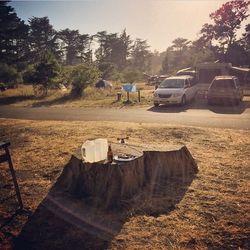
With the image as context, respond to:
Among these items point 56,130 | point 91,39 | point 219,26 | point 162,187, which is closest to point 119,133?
point 56,130

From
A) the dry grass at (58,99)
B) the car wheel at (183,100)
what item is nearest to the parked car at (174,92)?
the car wheel at (183,100)

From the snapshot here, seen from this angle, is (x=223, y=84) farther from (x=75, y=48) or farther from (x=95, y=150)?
(x=75, y=48)

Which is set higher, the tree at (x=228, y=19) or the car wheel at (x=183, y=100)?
the tree at (x=228, y=19)

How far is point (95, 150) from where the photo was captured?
4754 millimetres

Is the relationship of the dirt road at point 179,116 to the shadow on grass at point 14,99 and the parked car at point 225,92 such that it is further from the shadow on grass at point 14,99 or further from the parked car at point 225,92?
the shadow on grass at point 14,99

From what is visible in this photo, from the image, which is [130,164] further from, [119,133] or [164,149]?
[119,133]

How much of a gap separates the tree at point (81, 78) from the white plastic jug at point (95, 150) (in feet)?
62.6

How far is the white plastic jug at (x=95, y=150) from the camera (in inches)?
187

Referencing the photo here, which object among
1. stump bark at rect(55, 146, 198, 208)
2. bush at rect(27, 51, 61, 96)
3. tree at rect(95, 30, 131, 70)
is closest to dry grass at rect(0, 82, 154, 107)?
bush at rect(27, 51, 61, 96)

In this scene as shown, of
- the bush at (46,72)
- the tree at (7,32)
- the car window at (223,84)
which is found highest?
the tree at (7,32)

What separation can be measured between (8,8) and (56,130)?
3980cm

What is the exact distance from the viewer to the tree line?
24.5 meters

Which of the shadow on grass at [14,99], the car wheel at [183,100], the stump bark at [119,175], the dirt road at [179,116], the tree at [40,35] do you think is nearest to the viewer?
the stump bark at [119,175]

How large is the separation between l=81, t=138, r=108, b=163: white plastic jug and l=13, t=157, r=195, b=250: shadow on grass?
74 centimetres
